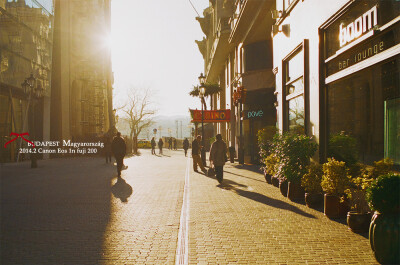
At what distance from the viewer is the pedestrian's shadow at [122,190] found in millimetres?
10577

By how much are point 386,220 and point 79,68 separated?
41.8 metres

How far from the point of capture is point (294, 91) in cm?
1322

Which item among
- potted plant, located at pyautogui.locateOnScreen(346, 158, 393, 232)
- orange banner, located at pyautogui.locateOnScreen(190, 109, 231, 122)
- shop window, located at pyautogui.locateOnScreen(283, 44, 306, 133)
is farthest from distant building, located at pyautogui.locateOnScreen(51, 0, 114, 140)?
potted plant, located at pyautogui.locateOnScreen(346, 158, 393, 232)

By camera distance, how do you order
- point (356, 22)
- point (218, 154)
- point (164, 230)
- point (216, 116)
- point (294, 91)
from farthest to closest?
point (216, 116) → point (218, 154) → point (294, 91) → point (356, 22) → point (164, 230)

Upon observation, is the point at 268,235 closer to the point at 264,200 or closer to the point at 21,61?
the point at 264,200

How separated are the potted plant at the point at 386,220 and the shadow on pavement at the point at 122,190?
21.0 feet

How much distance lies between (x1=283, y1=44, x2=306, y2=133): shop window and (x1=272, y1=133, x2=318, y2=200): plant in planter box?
213cm

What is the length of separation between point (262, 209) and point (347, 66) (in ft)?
11.4

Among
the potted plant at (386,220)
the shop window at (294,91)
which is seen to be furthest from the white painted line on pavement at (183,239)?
the shop window at (294,91)

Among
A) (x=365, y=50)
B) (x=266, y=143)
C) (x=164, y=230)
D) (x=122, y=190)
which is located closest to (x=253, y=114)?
(x=266, y=143)

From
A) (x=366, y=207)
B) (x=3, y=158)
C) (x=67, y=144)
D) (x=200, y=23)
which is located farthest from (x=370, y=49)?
(x=200, y=23)

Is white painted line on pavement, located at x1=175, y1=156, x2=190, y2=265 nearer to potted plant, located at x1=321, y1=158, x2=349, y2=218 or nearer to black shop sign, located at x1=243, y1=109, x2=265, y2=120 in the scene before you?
potted plant, located at x1=321, y1=158, x2=349, y2=218

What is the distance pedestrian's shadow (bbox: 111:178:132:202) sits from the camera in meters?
10.6

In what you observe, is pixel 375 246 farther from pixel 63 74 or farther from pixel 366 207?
pixel 63 74
